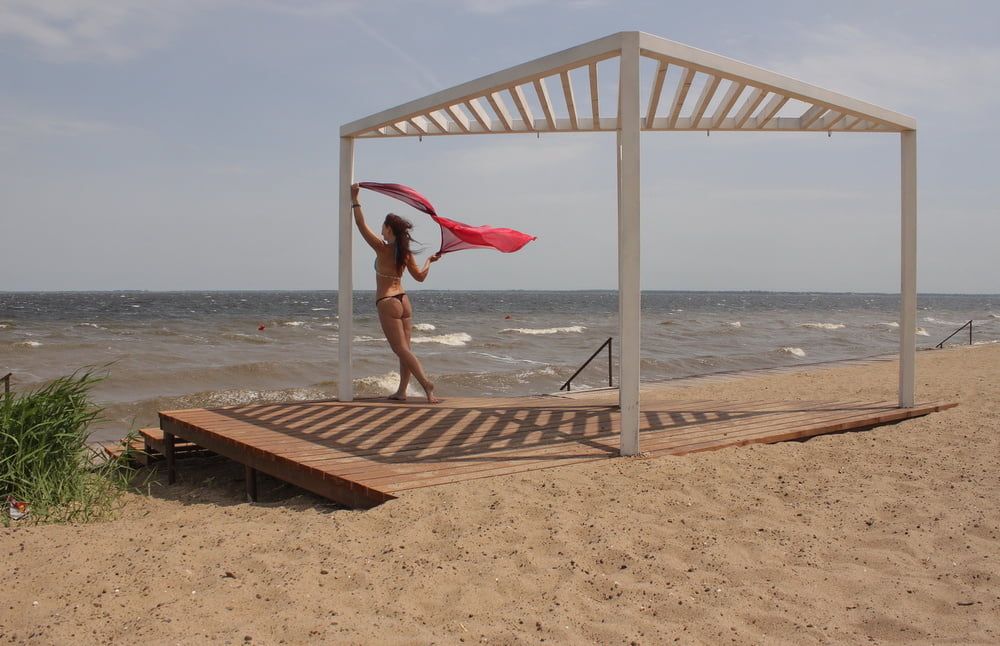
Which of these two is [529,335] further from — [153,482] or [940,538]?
[940,538]

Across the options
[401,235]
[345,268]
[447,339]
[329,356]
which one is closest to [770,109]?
[401,235]

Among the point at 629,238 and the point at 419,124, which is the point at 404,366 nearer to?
the point at 419,124

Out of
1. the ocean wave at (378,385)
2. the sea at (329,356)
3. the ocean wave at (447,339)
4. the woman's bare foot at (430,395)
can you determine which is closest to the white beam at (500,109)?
the woman's bare foot at (430,395)

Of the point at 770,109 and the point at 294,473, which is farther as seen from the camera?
the point at 770,109

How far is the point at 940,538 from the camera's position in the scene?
12.2 ft

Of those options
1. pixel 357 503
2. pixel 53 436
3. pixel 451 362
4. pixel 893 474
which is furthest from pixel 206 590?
pixel 451 362

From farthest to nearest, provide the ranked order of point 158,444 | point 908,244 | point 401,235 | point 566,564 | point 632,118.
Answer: point 158,444
point 401,235
point 908,244
point 632,118
point 566,564

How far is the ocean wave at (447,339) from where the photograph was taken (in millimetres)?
26709

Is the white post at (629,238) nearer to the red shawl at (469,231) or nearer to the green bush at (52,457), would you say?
the red shawl at (469,231)

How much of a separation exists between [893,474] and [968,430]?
74.4 inches

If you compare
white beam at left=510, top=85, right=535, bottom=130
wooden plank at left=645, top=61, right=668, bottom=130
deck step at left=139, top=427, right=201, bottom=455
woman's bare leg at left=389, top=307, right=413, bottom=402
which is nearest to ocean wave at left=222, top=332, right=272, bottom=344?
deck step at left=139, top=427, right=201, bottom=455

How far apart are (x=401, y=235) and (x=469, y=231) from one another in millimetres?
687

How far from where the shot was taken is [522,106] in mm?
6059

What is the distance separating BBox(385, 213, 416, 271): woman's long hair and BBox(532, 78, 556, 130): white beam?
5.14 ft
